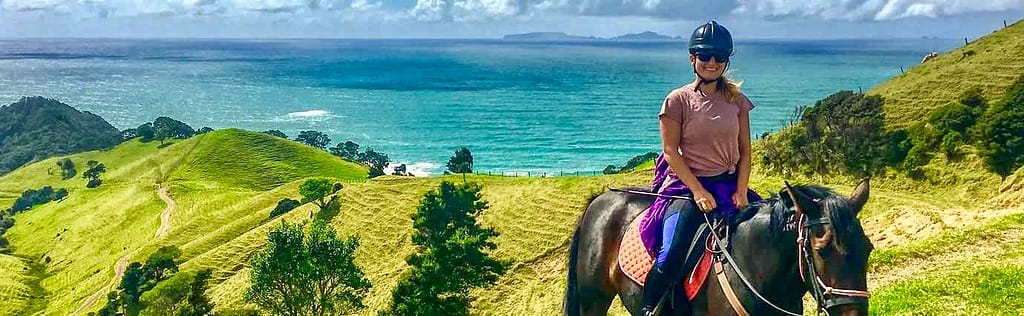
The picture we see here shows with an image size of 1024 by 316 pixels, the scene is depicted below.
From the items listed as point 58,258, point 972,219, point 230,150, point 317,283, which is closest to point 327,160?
point 230,150

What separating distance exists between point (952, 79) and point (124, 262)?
79406 millimetres

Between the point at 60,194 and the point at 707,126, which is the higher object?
the point at 707,126

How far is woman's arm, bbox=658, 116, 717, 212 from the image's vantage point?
5.20 meters

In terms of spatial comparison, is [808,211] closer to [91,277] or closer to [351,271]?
[351,271]

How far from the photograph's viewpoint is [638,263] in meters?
5.89

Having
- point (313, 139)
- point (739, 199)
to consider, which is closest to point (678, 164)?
point (739, 199)

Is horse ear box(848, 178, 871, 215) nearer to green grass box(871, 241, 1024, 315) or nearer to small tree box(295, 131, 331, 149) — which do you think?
green grass box(871, 241, 1024, 315)

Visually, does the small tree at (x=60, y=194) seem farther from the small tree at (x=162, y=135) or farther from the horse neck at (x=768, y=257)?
the horse neck at (x=768, y=257)

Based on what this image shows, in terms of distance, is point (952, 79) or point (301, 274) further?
point (952, 79)

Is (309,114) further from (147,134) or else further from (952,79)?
(952,79)

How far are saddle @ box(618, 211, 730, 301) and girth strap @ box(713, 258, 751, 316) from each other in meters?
0.11

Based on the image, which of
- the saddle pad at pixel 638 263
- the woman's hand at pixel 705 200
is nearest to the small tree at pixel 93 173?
the saddle pad at pixel 638 263

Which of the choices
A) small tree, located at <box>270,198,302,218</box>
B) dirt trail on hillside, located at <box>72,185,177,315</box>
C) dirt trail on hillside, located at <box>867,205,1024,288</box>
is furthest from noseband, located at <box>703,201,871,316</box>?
small tree, located at <box>270,198,302,218</box>

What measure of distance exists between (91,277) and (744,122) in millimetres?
79603
